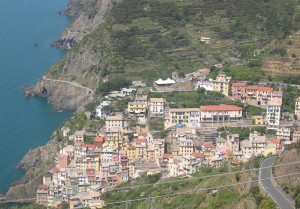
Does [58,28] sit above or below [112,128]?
above

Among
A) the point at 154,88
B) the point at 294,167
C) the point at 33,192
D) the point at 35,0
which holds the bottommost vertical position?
the point at 33,192

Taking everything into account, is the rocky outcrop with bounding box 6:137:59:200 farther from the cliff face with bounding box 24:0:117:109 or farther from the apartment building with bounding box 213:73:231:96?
the apartment building with bounding box 213:73:231:96

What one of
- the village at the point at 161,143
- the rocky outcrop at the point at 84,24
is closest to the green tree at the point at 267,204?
the village at the point at 161,143

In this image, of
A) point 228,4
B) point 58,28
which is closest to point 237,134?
point 228,4

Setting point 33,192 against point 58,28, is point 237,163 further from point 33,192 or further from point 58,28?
point 58,28

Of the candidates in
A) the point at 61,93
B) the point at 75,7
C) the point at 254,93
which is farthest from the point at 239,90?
the point at 75,7

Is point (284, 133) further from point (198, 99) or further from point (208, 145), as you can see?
point (198, 99)
